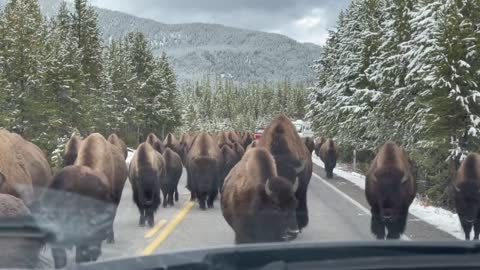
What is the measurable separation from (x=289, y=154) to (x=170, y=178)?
6336mm

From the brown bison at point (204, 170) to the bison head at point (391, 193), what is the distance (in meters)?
6.25

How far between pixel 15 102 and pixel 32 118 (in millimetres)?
1099

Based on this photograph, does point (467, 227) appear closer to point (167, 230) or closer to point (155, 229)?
point (167, 230)

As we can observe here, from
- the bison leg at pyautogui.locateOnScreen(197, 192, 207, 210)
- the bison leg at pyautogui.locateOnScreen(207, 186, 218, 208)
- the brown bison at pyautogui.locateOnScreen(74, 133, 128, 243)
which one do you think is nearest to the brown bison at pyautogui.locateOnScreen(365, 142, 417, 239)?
the brown bison at pyautogui.locateOnScreen(74, 133, 128, 243)

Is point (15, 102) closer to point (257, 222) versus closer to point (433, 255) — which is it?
point (257, 222)

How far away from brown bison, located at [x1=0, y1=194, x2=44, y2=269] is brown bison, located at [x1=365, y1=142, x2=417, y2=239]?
5.31 meters

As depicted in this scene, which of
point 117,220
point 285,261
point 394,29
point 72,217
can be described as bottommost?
point 117,220

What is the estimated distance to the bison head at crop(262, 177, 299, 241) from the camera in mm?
7914

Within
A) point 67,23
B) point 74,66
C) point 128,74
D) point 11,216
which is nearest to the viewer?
point 11,216

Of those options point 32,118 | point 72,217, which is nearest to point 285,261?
point 72,217

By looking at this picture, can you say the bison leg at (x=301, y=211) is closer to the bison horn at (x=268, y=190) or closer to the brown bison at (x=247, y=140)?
the bison horn at (x=268, y=190)

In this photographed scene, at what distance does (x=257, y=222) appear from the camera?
321 inches

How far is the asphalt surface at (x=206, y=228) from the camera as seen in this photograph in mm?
10532

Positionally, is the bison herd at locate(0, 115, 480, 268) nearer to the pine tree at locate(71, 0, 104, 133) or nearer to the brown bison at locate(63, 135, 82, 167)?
the brown bison at locate(63, 135, 82, 167)
